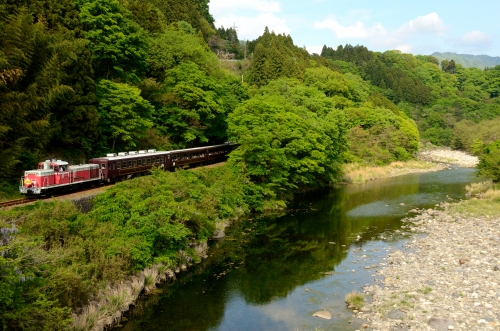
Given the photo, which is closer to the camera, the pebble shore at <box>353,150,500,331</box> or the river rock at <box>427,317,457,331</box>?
the river rock at <box>427,317,457,331</box>

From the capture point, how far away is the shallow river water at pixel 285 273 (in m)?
12.9

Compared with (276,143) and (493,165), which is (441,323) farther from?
(493,165)

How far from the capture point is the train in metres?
17.9

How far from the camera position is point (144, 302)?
45.4ft

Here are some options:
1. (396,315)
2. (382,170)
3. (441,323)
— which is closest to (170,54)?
(396,315)

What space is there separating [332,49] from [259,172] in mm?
105814

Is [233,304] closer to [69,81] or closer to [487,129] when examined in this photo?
[69,81]

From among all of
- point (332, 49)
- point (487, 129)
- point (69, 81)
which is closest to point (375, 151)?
point (487, 129)

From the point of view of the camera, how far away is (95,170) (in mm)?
21516

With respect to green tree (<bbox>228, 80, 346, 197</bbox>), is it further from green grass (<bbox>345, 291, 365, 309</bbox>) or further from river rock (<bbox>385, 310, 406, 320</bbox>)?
river rock (<bbox>385, 310, 406, 320</bbox>)

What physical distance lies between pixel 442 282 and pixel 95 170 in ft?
58.8

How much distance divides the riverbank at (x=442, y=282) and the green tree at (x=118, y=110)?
1799 centimetres

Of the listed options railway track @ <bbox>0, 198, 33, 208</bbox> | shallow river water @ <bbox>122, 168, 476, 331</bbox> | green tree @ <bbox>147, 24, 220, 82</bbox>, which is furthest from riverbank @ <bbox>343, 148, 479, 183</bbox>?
railway track @ <bbox>0, 198, 33, 208</bbox>

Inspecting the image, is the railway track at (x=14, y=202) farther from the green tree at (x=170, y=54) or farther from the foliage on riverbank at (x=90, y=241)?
the green tree at (x=170, y=54)
